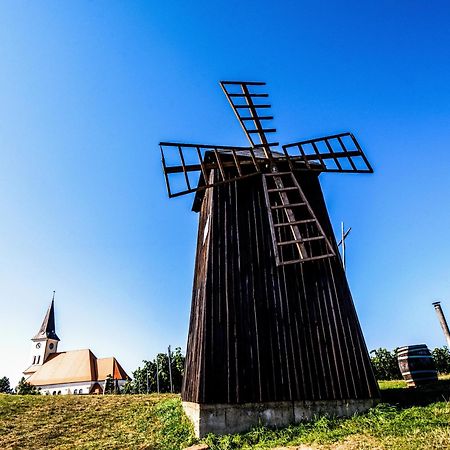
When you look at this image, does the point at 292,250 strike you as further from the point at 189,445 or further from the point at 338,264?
the point at 189,445

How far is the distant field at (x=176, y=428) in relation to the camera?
5922 millimetres

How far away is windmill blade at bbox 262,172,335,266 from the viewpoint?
941 centimetres

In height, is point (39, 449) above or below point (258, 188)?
below

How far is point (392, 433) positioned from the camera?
5961 millimetres

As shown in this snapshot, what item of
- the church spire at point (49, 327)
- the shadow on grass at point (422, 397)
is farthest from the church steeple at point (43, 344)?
the shadow on grass at point (422, 397)

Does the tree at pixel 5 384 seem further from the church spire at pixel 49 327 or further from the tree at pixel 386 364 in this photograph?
the tree at pixel 386 364

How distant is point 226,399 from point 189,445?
3.87 ft

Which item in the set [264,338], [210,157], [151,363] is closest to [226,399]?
[264,338]

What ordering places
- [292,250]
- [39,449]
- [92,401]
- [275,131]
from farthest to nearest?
[92,401]
[275,131]
[292,250]
[39,449]

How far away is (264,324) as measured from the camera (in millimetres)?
8617

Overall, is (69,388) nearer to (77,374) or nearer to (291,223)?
(77,374)

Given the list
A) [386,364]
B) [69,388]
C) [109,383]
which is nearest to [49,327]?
[69,388]

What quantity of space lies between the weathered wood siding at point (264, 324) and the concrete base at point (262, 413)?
151 millimetres

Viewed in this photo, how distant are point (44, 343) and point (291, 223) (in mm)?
69215
